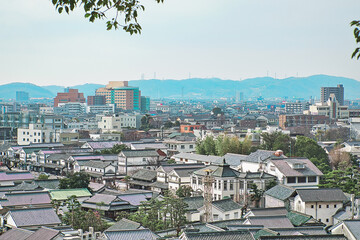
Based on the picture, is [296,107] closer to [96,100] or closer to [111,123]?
[96,100]

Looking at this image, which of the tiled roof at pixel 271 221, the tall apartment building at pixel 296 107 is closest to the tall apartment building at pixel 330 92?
the tall apartment building at pixel 296 107

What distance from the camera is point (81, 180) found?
27.8 m

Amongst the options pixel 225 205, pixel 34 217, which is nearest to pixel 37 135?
pixel 34 217

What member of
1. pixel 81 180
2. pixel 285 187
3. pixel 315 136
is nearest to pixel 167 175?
pixel 81 180

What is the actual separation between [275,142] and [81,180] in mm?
13641

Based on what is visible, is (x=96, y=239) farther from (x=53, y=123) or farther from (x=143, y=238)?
(x=53, y=123)

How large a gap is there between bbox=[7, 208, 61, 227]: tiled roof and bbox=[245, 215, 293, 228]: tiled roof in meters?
6.42

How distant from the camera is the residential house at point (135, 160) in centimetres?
3272

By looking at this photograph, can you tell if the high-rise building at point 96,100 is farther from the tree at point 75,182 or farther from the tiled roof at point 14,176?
the tree at point 75,182

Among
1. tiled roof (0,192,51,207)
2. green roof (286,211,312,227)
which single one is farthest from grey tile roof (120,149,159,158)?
green roof (286,211,312,227)

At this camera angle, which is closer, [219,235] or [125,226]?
[219,235]

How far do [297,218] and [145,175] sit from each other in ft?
37.7

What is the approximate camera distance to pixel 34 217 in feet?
64.8

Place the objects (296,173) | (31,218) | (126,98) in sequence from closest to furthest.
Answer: (31,218) → (296,173) → (126,98)
